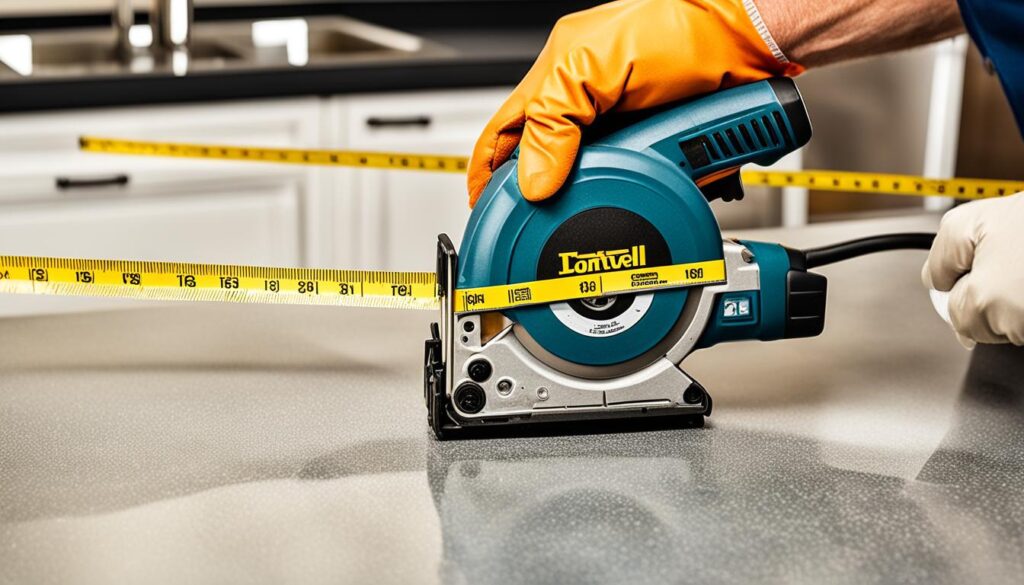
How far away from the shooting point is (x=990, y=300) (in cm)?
113

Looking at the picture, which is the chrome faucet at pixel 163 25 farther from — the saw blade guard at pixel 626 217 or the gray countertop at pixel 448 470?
the saw blade guard at pixel 626 217

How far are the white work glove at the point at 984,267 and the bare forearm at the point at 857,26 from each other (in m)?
0.25

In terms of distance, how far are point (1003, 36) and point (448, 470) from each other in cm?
77

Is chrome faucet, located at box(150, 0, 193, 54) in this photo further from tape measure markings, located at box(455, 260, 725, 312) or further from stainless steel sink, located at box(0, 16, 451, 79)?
tape measure markings, located at box(455, 260, 725, 312)

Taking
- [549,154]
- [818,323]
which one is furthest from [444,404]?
[818,323]

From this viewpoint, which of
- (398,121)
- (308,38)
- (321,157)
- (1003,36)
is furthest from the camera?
(308,38)

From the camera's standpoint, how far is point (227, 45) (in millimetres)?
3049

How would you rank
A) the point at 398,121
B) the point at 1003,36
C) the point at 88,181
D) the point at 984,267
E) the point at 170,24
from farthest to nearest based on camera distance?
the point at 170,24, the point at 398,121, the point at 88,181, the point at 1003,36, the point at 984,267

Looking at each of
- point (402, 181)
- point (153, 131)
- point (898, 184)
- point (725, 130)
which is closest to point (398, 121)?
point (402, 181)

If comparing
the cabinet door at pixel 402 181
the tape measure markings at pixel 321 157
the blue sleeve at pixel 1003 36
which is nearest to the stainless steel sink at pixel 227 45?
the cabinet door at pixel 402 181

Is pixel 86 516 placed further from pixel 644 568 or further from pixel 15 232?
pixel 15 232

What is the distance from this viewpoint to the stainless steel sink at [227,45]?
9.62ft

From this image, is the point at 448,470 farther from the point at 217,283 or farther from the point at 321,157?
the point at 321,157

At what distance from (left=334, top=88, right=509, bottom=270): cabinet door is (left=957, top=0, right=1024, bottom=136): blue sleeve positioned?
1409 mm
